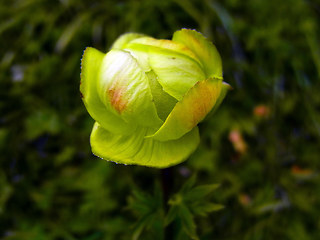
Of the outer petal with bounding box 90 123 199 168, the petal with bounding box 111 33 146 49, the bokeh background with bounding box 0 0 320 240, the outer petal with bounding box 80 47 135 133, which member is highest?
the petal with bounding box 111 33 146 49

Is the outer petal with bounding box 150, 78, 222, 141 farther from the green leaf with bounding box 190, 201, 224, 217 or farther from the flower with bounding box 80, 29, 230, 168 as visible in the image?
the green leaf with bounding box 190, 201, 224, 217

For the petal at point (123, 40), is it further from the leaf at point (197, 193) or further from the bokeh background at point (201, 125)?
the bokeh background at point (201, 125)

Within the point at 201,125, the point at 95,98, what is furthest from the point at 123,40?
the point at 201,125

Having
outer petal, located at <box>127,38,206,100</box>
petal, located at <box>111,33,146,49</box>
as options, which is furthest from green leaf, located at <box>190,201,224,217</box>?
petal, located at <box>111,33,146,49</box>

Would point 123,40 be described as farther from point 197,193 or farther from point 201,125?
point 201,125

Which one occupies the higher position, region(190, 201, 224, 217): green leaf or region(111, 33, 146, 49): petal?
region(111, 33, 146, 49): petal

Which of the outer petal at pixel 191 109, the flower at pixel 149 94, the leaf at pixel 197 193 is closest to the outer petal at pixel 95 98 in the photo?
the flower at pixel 149 94
